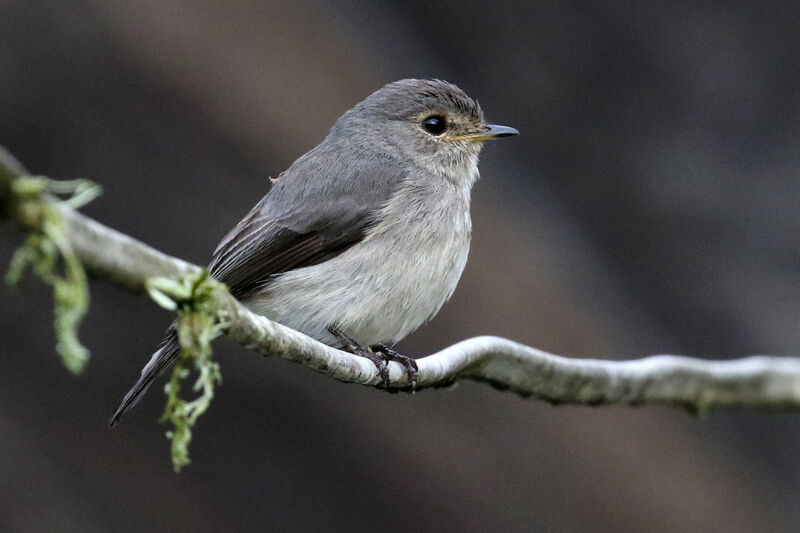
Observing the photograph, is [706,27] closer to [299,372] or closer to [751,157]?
[751,157]

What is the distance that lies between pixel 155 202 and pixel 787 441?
4.24 metres

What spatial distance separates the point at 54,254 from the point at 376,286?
7.42 ft

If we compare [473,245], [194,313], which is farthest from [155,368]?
[473,245]

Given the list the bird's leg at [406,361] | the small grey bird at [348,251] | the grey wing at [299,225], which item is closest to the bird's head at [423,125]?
the small grey bird at [348,251]

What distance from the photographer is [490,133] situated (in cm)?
455

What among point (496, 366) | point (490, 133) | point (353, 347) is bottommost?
point (353, 347)

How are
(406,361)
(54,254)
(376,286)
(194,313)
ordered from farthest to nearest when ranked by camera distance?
(376,286)
(406,361)
(194,313)
(54,254)

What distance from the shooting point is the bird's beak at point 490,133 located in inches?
178

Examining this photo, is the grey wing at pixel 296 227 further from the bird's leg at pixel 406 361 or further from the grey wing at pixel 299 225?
the bird's leg at pixel 406 361

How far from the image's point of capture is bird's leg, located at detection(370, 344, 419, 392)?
11.0 ft

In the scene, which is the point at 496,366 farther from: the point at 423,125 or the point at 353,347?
the point at 423,125

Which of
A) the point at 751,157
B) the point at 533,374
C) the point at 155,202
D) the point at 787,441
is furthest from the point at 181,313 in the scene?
the point at 787,441

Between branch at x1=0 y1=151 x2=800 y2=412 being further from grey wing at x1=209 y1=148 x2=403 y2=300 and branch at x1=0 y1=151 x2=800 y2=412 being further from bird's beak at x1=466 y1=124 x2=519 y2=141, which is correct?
bird's beak at x1=466 y1=124 x2=519 y2=141

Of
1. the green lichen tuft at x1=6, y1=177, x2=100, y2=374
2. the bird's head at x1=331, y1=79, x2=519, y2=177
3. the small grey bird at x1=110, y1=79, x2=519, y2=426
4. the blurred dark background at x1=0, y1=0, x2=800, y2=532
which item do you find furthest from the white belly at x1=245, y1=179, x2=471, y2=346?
the green lichen tuft at x1=6, y1=177, x2=100, y2=374
